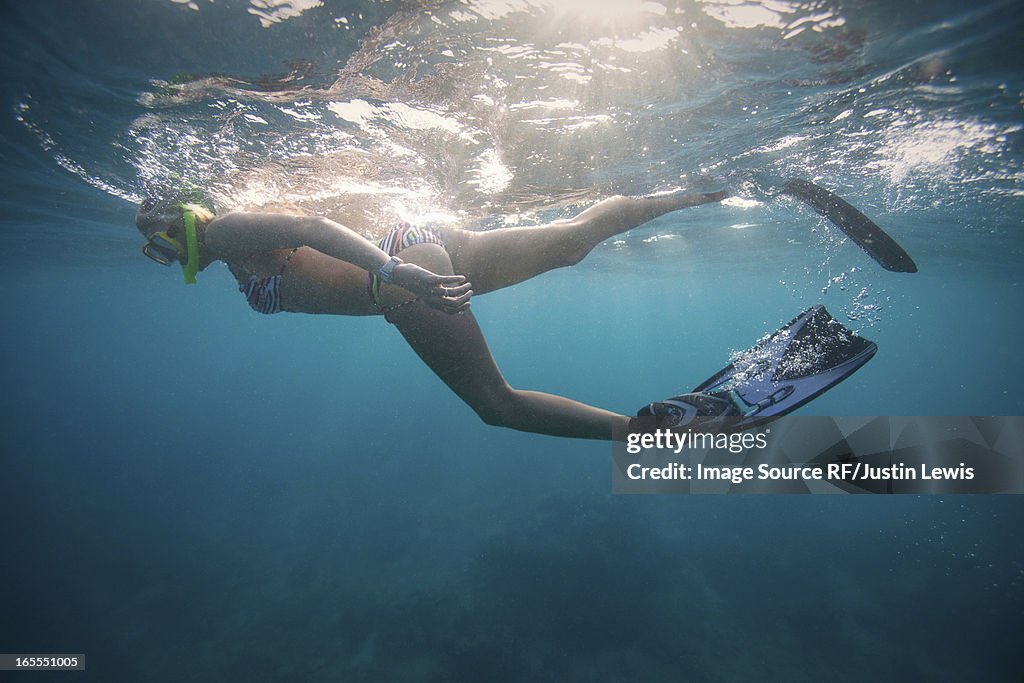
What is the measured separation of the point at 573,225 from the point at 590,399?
39710 mm

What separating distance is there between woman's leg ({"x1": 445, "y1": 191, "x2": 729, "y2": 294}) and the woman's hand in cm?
114

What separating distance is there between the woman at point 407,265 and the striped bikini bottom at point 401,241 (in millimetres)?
10

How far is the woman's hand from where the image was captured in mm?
2562

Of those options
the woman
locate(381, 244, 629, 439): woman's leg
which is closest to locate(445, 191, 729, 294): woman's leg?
the woman

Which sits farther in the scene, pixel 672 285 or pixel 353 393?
pixel 353 393

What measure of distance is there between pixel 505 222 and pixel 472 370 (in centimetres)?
1127

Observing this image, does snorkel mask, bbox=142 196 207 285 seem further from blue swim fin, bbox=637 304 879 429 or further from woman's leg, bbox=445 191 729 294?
blue swim fin, bbox=637 304 879 429

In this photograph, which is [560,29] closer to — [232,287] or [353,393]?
[232,287]

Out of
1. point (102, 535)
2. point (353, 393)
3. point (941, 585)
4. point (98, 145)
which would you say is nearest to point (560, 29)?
point (98, 145)

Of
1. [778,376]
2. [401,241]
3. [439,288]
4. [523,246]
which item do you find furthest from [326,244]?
[778,376]

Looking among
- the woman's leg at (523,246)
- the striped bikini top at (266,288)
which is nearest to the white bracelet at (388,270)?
the woman's leg at (523,246)

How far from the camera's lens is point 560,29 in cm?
477

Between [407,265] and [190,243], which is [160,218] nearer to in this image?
[190,243]

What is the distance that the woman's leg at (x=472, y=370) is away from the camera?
10.6 ft
